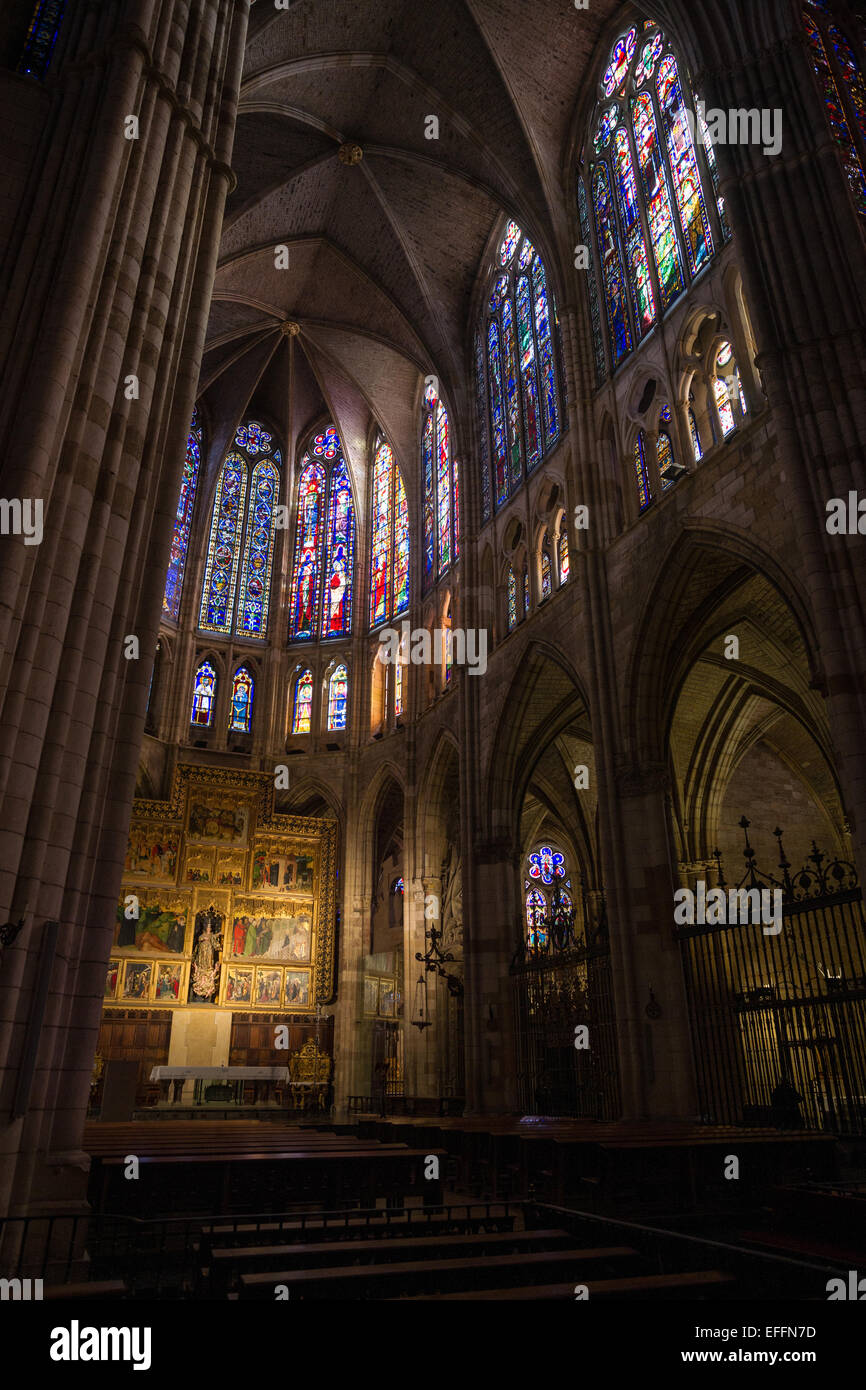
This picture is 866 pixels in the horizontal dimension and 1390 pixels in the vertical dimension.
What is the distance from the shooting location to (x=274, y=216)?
23.6 meters

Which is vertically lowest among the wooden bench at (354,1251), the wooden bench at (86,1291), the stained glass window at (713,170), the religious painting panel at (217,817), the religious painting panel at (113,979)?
the wooden bench at (86,1291)

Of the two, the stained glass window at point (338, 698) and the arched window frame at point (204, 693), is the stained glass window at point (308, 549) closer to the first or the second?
the stained glass window at point (338, 698)

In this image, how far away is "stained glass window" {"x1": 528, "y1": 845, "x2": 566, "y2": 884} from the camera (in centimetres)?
2759

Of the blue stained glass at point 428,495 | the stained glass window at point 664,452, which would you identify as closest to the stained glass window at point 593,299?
the stained glass window at point 664,452

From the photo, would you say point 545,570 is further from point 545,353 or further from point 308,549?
point 308,549

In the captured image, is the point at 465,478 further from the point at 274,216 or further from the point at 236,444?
the point at 236,444

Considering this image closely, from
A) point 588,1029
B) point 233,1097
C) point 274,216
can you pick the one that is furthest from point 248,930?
point 274,216

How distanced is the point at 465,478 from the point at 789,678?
30.3 ft

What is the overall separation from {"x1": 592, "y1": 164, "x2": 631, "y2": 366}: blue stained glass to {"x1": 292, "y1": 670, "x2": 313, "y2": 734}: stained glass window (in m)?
15.0

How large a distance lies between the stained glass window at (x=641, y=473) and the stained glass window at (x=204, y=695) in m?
16.3

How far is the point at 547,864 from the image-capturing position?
1093 inches

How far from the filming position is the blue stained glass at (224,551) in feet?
93.3

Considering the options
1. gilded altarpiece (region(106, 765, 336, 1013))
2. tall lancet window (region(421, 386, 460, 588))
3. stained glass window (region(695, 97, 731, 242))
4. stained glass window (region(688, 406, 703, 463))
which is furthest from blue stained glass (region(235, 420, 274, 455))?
stained glass window (region(688, 406, 703, 463))

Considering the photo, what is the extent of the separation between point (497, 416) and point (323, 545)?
9.61m
